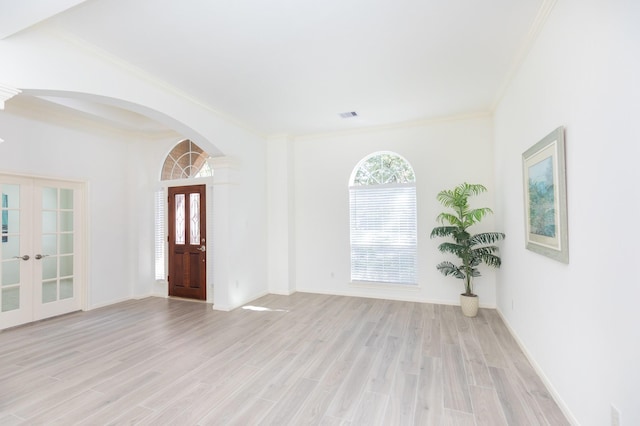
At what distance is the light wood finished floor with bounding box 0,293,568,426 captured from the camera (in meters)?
2.14

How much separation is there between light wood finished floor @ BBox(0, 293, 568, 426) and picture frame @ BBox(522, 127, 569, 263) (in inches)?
47.1

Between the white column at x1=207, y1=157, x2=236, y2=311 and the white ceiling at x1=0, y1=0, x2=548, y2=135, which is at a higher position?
the white ceiling at x1=0, y1=0, x2=548, y2=135

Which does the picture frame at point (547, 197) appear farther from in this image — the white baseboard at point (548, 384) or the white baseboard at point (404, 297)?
the white baseboard at point (404, 297)

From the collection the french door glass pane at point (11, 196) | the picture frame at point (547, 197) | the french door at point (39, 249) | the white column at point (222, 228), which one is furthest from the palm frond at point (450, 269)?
the french door glass pane at point (11, 196)


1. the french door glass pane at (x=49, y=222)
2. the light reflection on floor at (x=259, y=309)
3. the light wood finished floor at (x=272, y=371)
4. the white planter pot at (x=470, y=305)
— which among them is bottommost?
the light reflection on floor at (x=259, y=309)

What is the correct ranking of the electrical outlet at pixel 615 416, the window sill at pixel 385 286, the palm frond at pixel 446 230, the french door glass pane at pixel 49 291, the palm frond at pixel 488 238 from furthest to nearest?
the window sill at pixel 385 286 → the french door glass pane at pixel 49 291 → the palm frond at pixel 446 230 → the palm frond at pixel 488 238 → the electrical outlet at pixel 615 416

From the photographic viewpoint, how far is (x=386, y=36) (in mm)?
2600

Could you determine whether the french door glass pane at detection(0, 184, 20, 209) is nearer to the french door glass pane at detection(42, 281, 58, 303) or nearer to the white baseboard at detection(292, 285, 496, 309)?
the french door glass pane at detection(42, 281, 58, 303)

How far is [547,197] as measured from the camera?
7.63ft

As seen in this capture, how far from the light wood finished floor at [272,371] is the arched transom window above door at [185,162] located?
8.41 feet

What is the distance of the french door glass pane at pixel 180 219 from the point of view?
17.7ft

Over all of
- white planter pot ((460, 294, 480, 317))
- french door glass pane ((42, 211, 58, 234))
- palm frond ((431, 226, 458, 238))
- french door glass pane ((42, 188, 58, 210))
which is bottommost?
white planter pot ((460, 294, 480, 317))

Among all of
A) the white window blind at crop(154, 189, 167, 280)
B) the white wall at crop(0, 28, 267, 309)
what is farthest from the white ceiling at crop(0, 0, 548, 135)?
the white window blind at crop(154, 189, 167, 280)

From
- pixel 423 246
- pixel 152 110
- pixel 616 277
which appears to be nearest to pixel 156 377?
pixel 152 110
